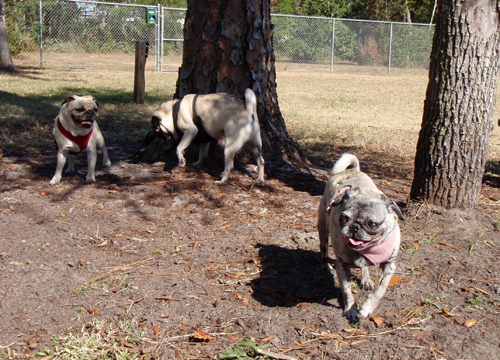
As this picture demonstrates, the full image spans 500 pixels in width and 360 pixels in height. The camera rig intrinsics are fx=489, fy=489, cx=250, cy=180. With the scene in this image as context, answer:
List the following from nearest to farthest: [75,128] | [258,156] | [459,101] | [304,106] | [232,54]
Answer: [459,101] < [75,128] < [258,156] < [232,54] < [304,106]

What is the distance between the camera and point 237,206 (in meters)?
5.15

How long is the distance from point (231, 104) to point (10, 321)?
3195 millimetres

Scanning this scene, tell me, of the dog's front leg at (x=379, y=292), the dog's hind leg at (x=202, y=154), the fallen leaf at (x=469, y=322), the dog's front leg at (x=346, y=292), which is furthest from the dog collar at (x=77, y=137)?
the fallen leaf at (x=469, y=322)

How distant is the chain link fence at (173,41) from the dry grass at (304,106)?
2.68 m

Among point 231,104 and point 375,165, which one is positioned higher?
point 231,104

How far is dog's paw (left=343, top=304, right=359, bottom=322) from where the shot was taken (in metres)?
3.27

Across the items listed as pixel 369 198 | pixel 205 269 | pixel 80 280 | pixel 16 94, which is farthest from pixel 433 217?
pixel 16 94

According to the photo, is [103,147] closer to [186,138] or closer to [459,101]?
[186,138]

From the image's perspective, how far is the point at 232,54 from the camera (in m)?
5.88

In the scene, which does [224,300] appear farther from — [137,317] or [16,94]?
[16,94]

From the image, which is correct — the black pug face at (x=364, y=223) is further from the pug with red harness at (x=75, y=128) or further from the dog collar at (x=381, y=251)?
the pug with red harness at (x=75, y=128)

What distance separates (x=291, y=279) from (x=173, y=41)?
790 inches

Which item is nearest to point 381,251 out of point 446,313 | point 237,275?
point 446,313

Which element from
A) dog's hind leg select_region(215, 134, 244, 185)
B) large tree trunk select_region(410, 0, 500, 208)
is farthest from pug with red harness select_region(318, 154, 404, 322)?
dog's hind leg select_region(215, 134, 244, 185)
